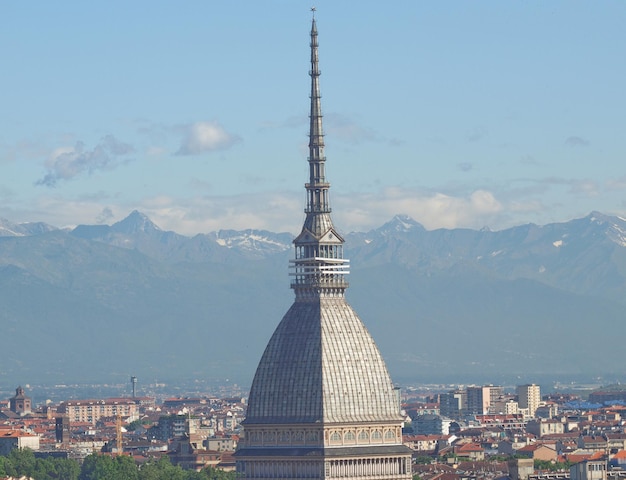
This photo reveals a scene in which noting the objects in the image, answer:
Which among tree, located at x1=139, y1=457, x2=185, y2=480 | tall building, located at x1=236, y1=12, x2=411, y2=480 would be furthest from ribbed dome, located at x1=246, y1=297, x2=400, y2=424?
tree, located at x1=139, y1=457, x2=185, y2=480

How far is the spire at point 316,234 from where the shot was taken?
94250 mm

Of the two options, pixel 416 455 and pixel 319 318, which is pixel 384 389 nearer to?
pixel 319 318

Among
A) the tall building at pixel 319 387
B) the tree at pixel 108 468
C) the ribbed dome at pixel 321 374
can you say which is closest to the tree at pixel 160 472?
the tree at pixel 108 468

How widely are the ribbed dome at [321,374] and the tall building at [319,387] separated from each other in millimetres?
35

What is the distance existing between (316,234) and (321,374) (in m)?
5.21

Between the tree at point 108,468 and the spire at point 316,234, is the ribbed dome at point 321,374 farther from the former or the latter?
the tree at point 108,468

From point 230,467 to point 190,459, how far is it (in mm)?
10559

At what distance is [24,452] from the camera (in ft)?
554

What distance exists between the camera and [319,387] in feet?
304

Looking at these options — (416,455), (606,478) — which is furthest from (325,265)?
(416,455)

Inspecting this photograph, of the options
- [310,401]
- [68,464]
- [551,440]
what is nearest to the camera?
[310,401]

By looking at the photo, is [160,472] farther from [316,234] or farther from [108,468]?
[316,234]

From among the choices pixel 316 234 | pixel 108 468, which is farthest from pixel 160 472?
pixel 316 234

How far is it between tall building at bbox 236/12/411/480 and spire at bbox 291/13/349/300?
4 cm
